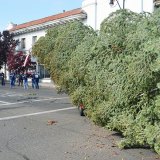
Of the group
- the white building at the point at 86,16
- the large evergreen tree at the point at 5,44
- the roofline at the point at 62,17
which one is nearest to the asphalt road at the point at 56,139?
the white building at the point at 86,16

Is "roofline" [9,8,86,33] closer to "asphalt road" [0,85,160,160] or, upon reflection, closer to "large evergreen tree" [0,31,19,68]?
"large evergreen tree" [0,31,19,68]

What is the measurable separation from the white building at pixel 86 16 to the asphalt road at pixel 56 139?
1427cm

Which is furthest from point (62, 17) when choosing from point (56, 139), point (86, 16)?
point (56, 139)

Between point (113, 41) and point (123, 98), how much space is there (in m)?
1.80

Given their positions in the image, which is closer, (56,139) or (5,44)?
(56,139)

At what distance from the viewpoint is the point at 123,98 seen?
28.1 ft

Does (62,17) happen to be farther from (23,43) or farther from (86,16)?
(23,43)

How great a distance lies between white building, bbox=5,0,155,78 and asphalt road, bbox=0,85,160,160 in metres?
14.3

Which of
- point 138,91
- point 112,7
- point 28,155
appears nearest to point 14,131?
point 28,155

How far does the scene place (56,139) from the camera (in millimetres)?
10344

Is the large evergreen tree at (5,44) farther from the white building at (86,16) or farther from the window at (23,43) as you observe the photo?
the white building at (86,16)

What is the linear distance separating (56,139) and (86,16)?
99.1 feet

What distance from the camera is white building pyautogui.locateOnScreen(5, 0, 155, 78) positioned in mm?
32438

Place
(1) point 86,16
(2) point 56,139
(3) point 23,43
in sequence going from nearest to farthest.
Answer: (2) point 56,139 < (1) point 86,16 < (3) point 23,43
